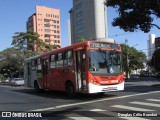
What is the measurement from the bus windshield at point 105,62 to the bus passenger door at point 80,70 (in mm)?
509

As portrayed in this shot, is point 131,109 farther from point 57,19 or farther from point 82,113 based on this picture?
point 57,19

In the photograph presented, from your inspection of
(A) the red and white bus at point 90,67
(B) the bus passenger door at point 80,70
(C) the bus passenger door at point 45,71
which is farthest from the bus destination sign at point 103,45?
(C) the bus passenger door at point 45,71

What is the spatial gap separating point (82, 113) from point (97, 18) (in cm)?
10332

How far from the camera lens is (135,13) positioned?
962cm

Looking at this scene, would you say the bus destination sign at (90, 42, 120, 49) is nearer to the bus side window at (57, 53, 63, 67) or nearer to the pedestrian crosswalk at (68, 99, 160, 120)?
the bus side window at (57, 53, 63, 67)

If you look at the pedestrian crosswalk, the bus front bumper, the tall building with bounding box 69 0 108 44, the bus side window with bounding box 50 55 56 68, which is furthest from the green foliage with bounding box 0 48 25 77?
the pedestrian crosswalk

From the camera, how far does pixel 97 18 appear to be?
114875 millimetres

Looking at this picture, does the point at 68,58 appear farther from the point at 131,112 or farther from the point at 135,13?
the point at 135,13

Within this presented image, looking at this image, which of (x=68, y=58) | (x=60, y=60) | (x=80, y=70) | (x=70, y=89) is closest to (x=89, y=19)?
(x=60, y=60)

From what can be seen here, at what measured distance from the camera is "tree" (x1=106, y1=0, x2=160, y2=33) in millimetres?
8969

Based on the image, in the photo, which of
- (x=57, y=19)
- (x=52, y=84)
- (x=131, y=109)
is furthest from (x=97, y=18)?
(x=131, y=109)

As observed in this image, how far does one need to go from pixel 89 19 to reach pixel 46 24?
2964 cm

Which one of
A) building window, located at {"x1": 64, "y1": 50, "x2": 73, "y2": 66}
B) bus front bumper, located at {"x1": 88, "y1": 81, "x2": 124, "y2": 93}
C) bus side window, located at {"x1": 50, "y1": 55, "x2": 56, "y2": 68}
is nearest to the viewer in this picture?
bus front bumper, located at {"x1": 88, "y1": 81, "x2": 124, "y2": 93}

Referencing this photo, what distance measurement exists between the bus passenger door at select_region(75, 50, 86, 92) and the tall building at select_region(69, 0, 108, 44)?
287 ft
